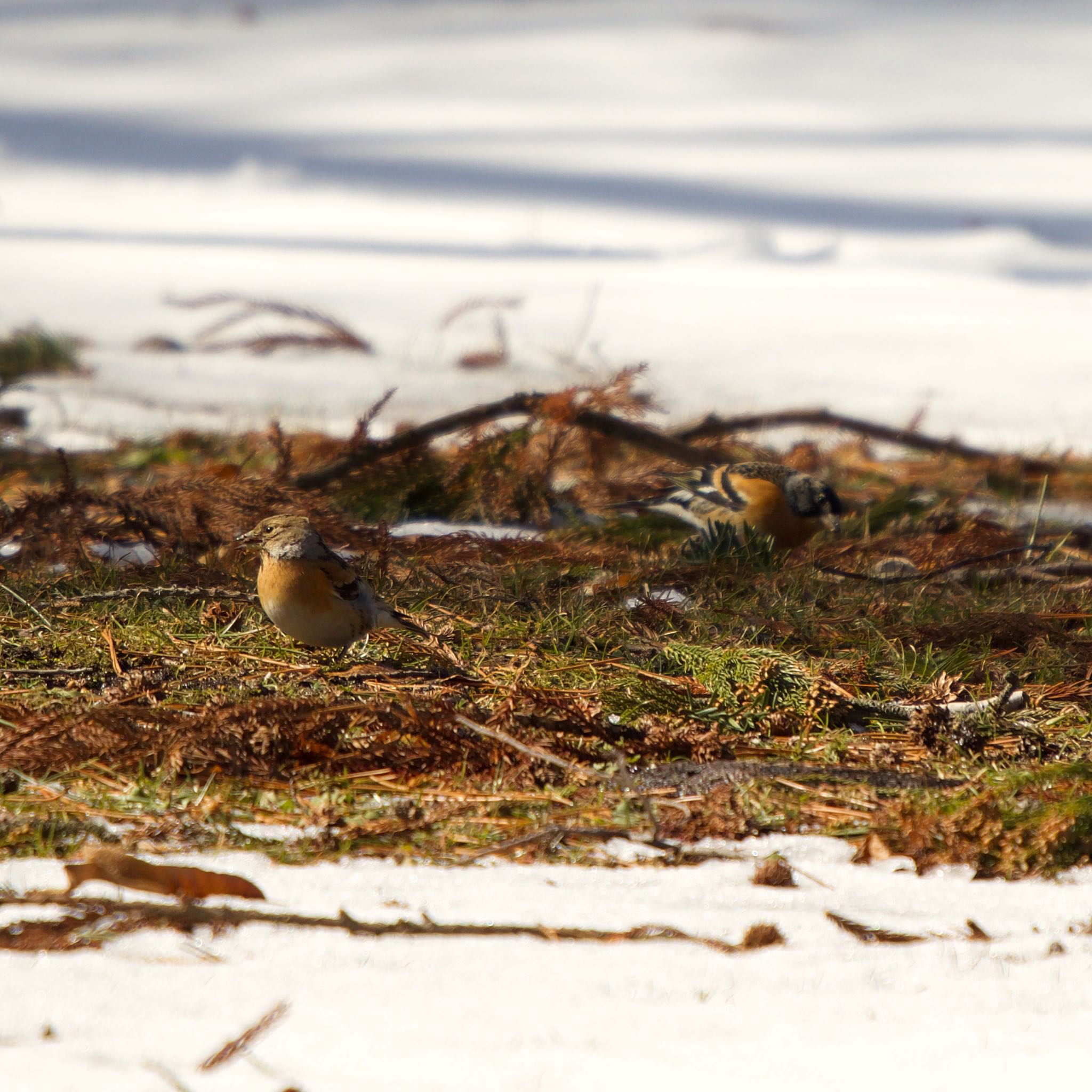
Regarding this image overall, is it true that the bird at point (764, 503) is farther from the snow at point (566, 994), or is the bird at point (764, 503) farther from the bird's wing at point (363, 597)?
the snow at point (566, 994)

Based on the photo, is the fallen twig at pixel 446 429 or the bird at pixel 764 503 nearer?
the bird at pixel 764 503

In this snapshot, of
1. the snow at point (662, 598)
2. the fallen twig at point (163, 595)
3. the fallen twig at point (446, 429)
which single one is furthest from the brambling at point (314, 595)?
the fallen twig at point (446, 429)

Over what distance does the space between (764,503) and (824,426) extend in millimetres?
1628

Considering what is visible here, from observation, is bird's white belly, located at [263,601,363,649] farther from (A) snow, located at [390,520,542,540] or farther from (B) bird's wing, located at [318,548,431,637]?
(A) snow, located at [390,520,542,540]

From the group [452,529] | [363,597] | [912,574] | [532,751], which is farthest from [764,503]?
[532,751]

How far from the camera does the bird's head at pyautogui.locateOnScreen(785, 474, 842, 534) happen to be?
5.66 metres

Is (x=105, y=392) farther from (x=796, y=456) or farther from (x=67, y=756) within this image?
(x=67, y=756)

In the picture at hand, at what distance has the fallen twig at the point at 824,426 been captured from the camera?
674 cm

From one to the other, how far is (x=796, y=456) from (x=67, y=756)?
6.15 m

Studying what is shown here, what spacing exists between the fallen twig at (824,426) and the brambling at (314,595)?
3.32 m

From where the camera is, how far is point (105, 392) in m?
10.2

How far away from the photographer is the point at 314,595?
11.6 feet

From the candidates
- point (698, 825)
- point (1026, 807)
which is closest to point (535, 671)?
point (698, 825)

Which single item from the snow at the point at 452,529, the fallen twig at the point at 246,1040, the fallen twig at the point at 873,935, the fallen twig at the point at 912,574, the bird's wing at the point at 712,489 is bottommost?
the snow at the point at 452,529
